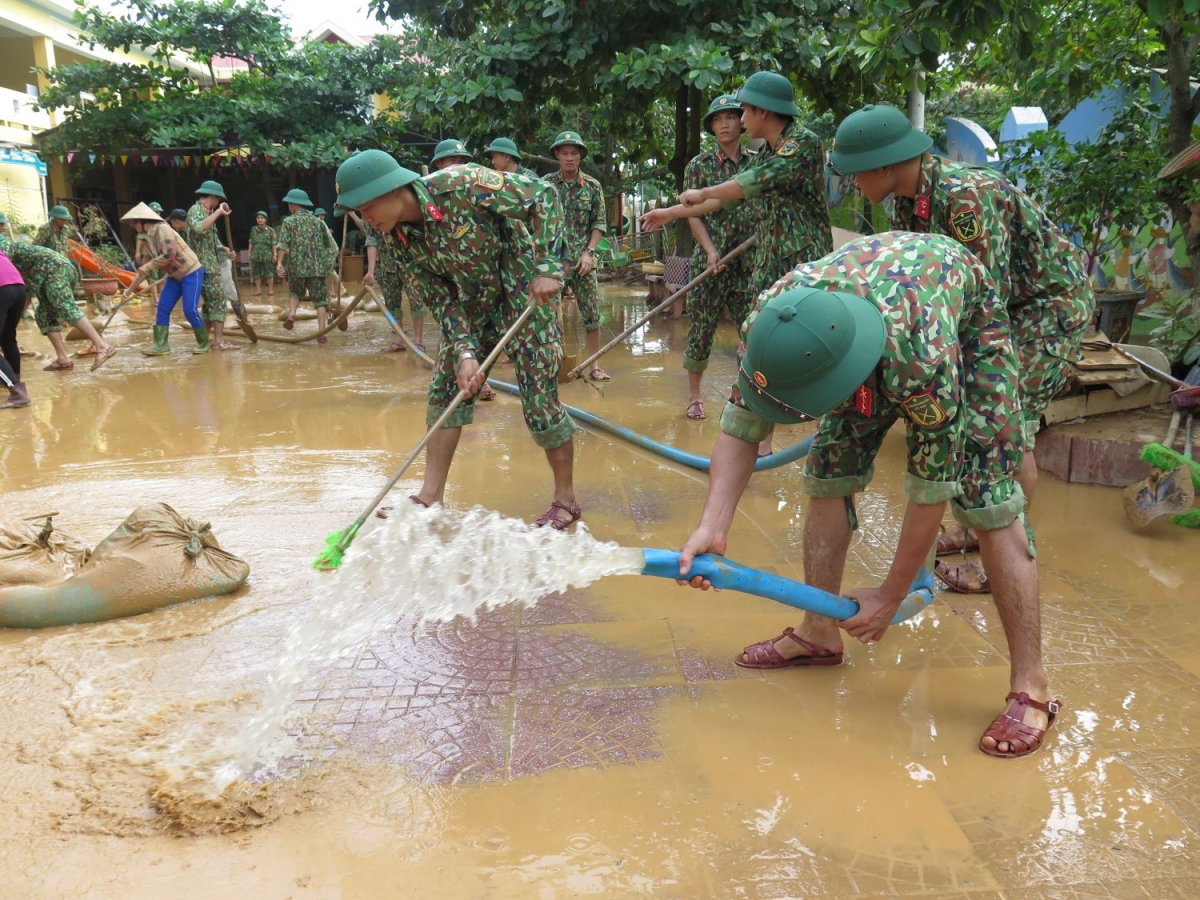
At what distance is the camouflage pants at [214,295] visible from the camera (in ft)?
33.1

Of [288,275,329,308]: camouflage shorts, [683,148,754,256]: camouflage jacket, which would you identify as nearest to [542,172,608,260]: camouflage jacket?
[683,148,754,256]: camouflage jacket

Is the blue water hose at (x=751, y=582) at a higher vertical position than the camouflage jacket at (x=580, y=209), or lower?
lower

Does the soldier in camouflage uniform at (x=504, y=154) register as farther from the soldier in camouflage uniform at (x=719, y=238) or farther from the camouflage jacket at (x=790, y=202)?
the camouflage jacket at (x=790, y=202)

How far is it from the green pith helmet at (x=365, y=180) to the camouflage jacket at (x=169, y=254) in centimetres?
677

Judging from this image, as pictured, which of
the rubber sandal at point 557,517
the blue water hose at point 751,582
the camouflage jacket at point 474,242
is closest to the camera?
the blue water hose at point 751,582

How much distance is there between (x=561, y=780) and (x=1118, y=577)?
2514 millimetres

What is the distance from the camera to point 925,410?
222 cm

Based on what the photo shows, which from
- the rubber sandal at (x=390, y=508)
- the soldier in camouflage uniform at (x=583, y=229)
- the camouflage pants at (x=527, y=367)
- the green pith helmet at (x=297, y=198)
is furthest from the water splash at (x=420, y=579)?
the green pith helmet at (x=297, y=198)

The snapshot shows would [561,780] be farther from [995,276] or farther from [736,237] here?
[736,237]

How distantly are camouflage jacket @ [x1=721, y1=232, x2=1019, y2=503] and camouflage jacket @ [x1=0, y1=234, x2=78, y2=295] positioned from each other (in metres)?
7.85

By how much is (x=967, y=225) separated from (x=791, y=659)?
4.75ft

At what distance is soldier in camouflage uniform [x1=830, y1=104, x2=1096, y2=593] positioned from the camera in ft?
8.84

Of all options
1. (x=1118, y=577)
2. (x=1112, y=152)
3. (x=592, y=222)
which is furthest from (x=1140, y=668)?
(x=592, y=222)

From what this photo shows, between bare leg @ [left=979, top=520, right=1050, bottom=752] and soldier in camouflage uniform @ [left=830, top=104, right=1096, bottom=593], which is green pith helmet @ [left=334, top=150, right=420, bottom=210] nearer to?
soldier in camouflage uniform @ [left=830, top=104, right=1096, bottom=593]
